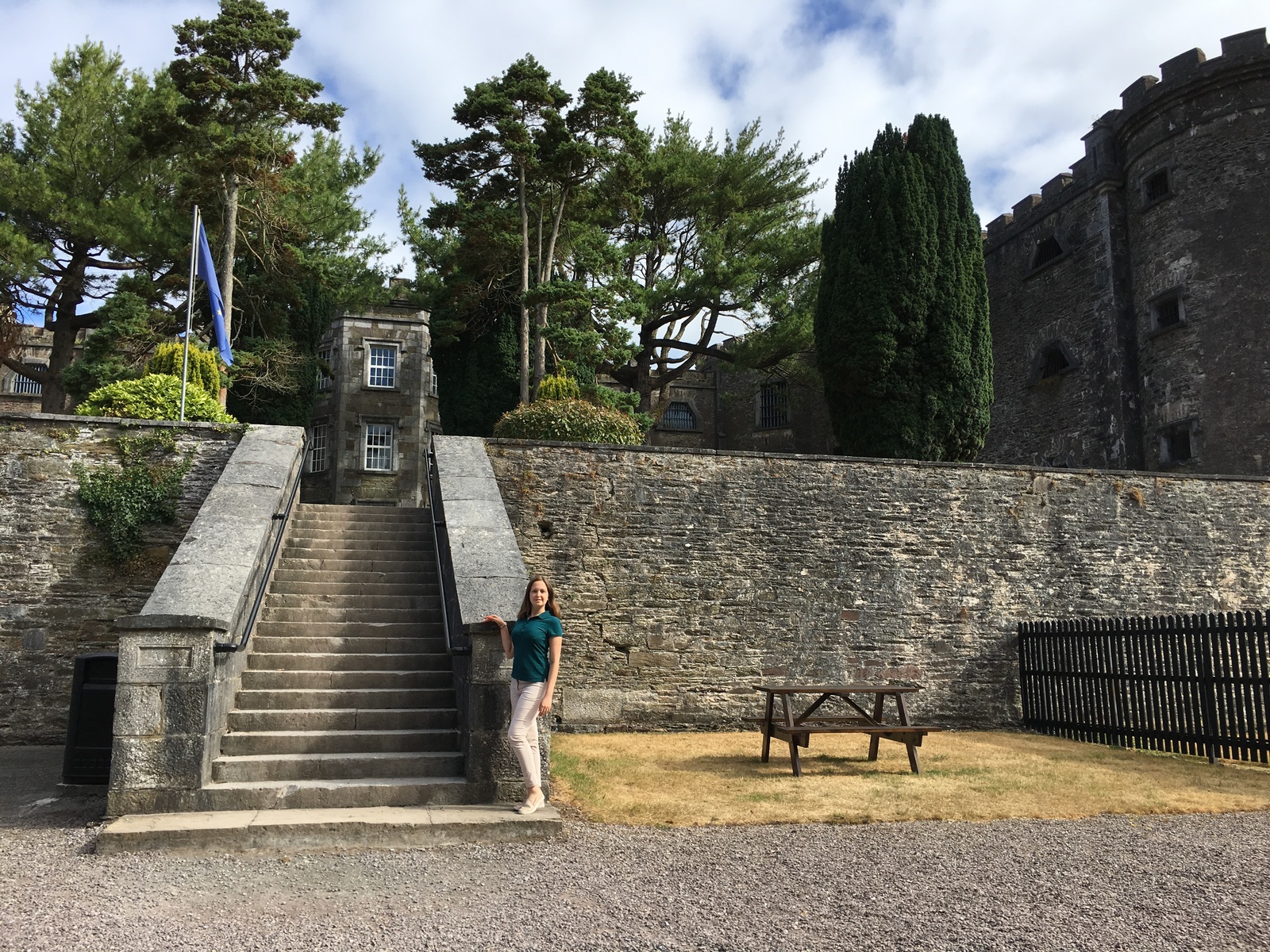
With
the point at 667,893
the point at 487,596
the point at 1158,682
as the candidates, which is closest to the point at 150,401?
the point at 487,596

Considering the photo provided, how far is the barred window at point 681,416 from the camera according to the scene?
113 ft

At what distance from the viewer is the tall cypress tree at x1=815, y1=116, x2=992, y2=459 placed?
55.4 feet

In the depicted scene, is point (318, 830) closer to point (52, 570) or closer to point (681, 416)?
point (52, 570)

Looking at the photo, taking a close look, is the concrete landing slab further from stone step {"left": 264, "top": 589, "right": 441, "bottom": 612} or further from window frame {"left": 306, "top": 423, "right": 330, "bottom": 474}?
window frame {"left": 306, "top": 423, "right": 330, "bottom": 474}

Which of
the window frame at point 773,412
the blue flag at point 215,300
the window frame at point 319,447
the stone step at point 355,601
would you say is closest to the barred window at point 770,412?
the window frame at point 773,412

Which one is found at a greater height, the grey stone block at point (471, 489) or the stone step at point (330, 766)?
the grey stone block at point (471, 489)

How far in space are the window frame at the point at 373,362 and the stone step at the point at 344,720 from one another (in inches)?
773

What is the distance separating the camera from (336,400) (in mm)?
25391

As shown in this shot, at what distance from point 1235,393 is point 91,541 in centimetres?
1974

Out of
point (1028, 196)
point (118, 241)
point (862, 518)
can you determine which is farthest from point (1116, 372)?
point (118, 241)

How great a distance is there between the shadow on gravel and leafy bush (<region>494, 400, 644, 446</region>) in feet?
20.9

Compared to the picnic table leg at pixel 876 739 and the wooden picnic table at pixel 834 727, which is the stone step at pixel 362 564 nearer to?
the wooden picnic table at pixel 834 727

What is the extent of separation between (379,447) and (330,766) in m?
20.0

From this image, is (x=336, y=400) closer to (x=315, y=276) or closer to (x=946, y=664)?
(x=315, y=276)
